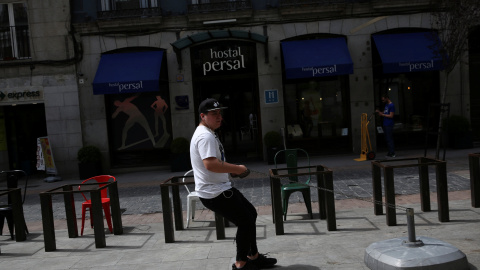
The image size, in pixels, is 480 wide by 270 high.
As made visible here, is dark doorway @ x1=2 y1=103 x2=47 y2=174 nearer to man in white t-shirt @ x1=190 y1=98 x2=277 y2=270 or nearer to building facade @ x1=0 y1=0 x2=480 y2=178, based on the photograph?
building facade @ x1=0 y1=0 x2=480 y2=178

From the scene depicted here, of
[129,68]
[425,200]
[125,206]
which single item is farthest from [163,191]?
[129,68]

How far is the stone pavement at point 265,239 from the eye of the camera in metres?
5.29

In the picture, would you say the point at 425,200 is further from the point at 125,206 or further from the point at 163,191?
the point at 125,206

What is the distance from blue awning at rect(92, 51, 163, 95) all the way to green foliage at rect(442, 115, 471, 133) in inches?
356

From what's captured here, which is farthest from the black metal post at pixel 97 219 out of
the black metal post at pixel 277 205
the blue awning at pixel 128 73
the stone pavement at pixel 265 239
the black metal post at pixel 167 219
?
the blue awning at pixel 128 73

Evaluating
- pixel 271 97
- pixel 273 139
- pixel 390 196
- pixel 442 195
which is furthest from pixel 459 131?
pixel 390 196

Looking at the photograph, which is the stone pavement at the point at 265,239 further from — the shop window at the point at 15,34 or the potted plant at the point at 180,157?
the shop window at the point at 15,34

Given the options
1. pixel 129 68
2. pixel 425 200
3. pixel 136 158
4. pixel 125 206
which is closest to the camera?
pixel 425 200

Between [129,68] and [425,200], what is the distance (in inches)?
392

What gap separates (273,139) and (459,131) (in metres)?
5.80

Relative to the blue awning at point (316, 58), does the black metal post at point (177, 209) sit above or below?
below

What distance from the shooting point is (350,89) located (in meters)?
14.8

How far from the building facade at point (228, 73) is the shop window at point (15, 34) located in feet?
1.48

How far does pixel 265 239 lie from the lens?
6105mm
